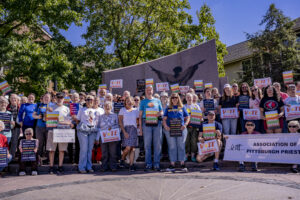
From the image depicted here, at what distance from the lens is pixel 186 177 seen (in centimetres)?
569

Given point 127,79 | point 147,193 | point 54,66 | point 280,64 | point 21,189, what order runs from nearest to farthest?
point 147,193, point 21,189, point 127,79, point 54,66, point 280,64

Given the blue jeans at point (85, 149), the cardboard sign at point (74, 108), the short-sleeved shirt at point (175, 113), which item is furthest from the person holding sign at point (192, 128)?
the cardboard sign at point (74, 108)

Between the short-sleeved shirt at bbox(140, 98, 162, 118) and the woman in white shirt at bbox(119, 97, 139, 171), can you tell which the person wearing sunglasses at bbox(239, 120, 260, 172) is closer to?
the short-sleeved shirt at bbox(140, 98, 162, 118)

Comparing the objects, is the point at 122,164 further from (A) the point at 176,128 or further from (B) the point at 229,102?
(B) the point at 229,102

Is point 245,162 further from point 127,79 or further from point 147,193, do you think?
point 127,79

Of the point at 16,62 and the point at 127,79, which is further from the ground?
the point at 16,62

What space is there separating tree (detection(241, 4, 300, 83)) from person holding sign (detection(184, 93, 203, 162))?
1728cm

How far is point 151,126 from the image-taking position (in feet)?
22.1

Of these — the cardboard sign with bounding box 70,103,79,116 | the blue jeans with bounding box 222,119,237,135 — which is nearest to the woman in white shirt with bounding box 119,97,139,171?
the cardboard sign with bounding box 70,103,79,116

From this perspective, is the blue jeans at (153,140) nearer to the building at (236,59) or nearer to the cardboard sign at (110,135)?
the cardboard sign at (110,135)

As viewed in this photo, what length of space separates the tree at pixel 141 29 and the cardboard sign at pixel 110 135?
13.5m

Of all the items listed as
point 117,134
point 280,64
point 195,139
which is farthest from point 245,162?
point 280,64

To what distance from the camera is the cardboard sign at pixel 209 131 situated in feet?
22.6

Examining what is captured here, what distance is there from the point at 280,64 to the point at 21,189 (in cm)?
2224
